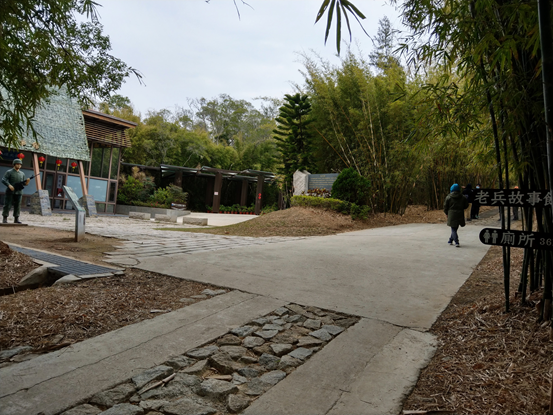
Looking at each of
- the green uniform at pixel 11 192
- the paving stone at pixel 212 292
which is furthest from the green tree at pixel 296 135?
the paving stone at pixel 212 292

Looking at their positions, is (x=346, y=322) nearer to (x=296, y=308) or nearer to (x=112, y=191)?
(x=296, y=308)

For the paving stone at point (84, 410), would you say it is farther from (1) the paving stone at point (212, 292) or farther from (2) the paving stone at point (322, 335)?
(1) the paving stone at point (212, 292)

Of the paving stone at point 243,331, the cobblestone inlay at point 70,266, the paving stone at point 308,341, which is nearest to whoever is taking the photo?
the paving stone at point 308,341

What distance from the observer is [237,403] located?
76.6 inches

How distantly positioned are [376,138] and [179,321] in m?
10.6

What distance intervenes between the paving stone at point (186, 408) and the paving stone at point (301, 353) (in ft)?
2.49

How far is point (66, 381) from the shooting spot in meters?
2.05

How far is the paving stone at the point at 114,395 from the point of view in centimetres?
190

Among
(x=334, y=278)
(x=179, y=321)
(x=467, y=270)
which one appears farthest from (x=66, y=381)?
(x=467, y=270)

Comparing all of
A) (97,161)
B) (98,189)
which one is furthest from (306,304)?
(97,161)

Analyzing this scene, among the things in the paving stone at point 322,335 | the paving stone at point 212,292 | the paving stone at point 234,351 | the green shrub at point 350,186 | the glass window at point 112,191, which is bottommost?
the paving stone at point 234,351

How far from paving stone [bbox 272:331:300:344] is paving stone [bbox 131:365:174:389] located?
2.67 feet

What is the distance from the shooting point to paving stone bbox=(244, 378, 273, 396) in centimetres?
208

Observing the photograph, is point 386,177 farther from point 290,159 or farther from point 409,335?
point 409,335
